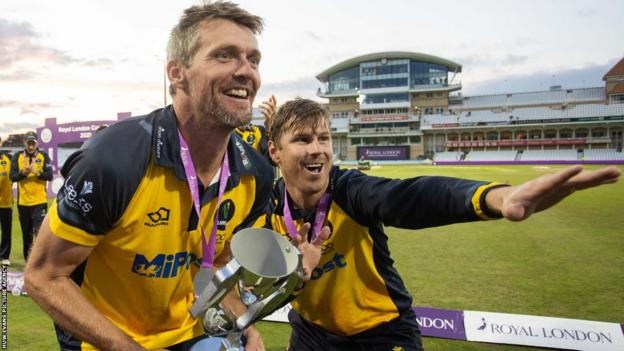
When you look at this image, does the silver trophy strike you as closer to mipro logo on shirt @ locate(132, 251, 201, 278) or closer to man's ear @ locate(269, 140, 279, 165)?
mipro logo on shirt @ locate(132, 251, 201, 278)

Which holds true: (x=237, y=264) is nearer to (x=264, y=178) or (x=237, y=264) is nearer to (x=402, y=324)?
(x=264, y=178)

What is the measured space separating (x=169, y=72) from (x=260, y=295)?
1.35 m

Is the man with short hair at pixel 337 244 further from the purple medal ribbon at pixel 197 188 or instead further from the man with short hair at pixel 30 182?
the man with short hair at pixel 30 182

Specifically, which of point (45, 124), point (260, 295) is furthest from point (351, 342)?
point (45, 124)

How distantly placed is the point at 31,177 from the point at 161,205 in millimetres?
8380

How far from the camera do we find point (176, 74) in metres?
2.32

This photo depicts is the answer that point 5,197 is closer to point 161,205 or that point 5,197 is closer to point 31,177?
point 31,177

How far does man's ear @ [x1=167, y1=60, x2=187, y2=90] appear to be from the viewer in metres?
2.28

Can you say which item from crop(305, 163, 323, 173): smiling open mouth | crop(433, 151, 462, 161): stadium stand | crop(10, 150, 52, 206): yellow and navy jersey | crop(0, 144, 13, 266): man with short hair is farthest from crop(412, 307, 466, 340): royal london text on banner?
crop(433, 151, 462, 161): stadium stand

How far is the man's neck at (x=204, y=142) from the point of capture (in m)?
2.29

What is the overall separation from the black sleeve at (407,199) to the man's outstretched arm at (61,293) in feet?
5.01

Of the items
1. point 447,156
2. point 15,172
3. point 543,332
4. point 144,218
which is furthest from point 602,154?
point 144,218

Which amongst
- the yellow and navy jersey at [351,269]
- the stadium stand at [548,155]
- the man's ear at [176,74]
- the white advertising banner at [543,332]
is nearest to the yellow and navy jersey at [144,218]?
the man's ear at [176,74]

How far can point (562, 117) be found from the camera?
232ft
